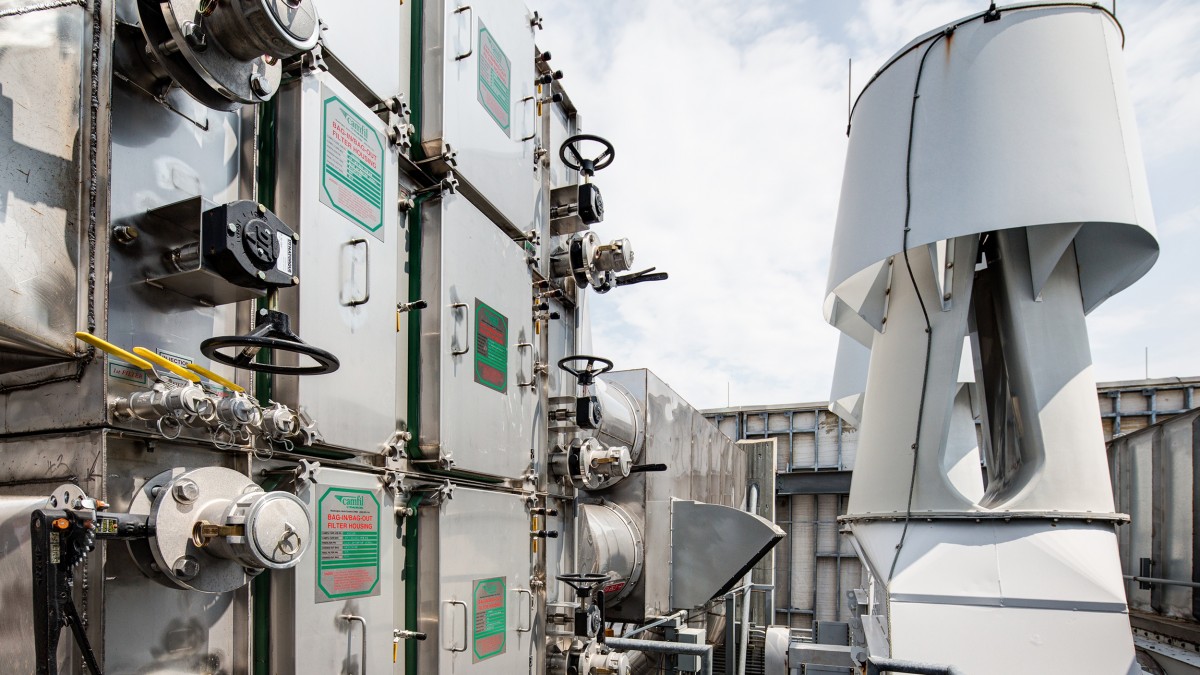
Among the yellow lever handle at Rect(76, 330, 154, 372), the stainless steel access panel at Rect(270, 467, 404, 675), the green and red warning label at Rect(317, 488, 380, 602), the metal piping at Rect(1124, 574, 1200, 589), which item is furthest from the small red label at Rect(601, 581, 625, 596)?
the metal piping at Rect(1124, 574, 1200, 589)

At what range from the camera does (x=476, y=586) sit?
11.5 ft

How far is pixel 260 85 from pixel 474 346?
1652 millimetres

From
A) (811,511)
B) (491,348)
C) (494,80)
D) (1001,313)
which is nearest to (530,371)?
(491,348)

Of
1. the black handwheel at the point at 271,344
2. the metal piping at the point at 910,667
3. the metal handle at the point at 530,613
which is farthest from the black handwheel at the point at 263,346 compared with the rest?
the metal piping at the point at 910,667

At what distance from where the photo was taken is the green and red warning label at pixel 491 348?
363 centimetres

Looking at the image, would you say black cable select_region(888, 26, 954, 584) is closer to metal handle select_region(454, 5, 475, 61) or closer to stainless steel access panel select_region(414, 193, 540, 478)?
stainless steel access panel select_region(414, 193, 540, 478)

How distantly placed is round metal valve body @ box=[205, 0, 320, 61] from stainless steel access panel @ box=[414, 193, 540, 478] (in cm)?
132

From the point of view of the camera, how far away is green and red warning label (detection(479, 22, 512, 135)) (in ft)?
12.4

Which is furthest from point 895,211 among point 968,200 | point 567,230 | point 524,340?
point 524,340

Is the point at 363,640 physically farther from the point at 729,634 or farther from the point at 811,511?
the point at 811,511

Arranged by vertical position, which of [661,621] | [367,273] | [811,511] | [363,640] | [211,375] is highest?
[367,273]

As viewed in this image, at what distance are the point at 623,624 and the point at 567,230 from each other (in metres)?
3.23

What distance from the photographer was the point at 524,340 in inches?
164

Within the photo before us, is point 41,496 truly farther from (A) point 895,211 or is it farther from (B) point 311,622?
(A) point 895,211
